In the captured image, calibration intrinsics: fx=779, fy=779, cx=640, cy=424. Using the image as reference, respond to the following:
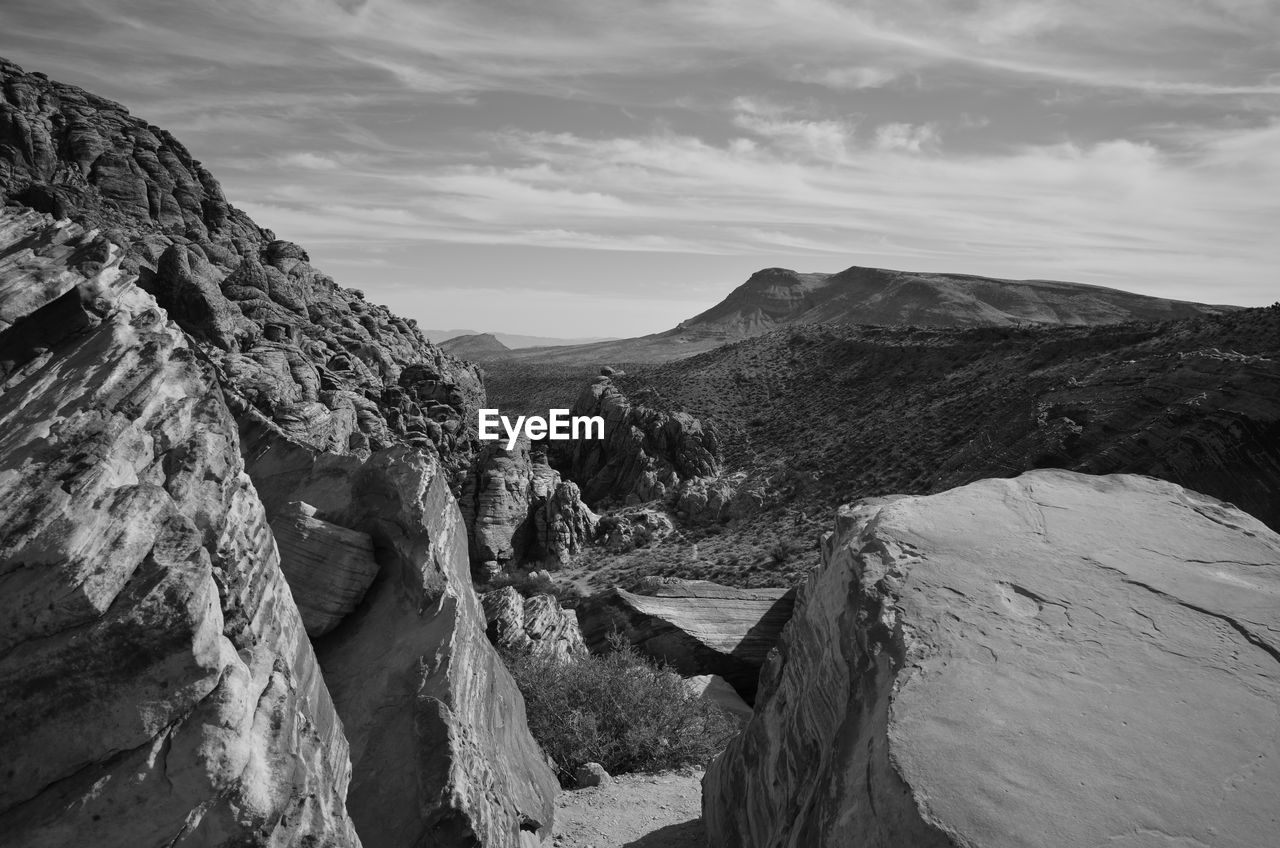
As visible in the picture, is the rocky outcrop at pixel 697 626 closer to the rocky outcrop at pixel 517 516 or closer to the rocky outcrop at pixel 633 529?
the rocky outcrop at pixel 517 516

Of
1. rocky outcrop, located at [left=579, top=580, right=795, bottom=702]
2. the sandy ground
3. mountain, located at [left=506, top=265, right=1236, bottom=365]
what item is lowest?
rocky outcrop, located at [left=579, top=580, right=795, bottom=702]

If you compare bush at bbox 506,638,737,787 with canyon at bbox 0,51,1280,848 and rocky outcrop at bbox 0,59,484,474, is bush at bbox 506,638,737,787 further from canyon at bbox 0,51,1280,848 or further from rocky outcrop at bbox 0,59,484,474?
rocky outcrop at bbox 0,59,484,474

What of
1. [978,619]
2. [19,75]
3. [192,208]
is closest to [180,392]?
[978,619]

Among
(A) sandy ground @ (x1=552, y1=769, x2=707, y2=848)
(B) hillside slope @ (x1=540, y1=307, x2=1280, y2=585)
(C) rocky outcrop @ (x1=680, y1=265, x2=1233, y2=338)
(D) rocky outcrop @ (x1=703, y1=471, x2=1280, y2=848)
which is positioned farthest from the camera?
(C) rocky outcrop @ (x1=680, y1=265, x2=1233, y2=338)

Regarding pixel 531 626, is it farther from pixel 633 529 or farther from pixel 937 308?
pixel 937 308

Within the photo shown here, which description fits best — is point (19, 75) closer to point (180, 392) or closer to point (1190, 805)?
point (180, 392)

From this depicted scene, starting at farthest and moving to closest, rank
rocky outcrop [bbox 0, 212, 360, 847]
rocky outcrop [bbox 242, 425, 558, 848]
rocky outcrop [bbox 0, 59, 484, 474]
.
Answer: rocky outcrop [bbox 0, 59, 484, 474] → rocky outcrop [bbox 242, 425, 558, 848] → rocky outcrop [bbox 0, 212, 360, 847]

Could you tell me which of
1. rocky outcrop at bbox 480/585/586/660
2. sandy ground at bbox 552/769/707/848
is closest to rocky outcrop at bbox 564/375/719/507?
rocky outcrop at bbox 480/585/586/660
